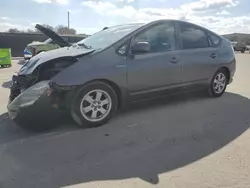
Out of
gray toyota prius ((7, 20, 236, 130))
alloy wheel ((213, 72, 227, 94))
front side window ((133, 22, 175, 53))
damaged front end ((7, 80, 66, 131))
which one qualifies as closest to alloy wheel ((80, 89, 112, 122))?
gray toyota prius ((7, 20, 236, 130))

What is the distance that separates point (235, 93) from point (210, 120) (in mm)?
2447

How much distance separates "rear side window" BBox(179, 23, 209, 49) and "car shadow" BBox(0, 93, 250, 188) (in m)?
1.24

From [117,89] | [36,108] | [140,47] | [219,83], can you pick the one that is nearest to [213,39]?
[219,83]

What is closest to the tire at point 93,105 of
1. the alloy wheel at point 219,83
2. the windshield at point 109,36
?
the windshield at point 109,36

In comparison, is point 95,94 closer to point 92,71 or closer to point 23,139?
point 92,71

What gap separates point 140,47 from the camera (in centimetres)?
489

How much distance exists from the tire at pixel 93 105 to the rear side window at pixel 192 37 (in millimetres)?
1843

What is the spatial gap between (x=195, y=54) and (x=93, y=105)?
7.68 feet

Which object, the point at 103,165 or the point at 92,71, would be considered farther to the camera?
the point at 92,71

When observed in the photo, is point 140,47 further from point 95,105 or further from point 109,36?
point 95,105

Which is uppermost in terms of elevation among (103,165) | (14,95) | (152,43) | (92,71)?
(152,43)

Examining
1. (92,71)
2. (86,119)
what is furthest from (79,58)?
(86,119)

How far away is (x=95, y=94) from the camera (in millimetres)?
4586

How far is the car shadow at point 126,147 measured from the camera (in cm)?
323
